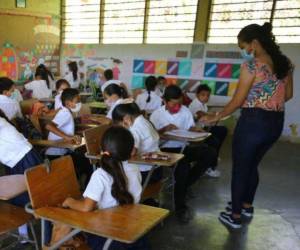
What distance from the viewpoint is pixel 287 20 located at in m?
6.60

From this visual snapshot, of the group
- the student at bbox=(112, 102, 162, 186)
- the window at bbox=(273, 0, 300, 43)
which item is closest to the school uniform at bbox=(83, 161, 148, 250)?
the student at bbox=(112, 102, 162, 186)

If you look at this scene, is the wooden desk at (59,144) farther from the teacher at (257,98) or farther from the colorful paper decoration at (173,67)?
the colorful paper decoration at (173,67)

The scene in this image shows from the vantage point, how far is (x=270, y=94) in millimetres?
2520

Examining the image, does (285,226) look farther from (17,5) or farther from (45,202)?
(17,5)

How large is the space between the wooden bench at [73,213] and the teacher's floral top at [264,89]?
134 centimetres

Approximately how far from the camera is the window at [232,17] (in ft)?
22.3

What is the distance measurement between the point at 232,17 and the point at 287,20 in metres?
1.10

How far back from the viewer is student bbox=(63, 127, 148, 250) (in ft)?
5.30

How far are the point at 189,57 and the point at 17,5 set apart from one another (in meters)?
4.42

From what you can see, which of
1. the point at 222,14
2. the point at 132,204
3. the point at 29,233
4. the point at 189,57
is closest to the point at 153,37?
the point at 189,57

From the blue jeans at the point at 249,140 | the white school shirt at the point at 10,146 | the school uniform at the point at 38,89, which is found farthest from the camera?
the school uniform at the point at 38,89

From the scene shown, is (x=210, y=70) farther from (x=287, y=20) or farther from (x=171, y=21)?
(x=287, y=20)

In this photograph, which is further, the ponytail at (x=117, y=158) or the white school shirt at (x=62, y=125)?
the white school shirt at (x=62, y=125)

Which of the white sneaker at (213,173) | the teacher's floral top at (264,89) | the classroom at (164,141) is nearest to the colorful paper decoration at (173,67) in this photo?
the classroom at (164,141)
